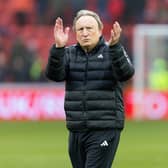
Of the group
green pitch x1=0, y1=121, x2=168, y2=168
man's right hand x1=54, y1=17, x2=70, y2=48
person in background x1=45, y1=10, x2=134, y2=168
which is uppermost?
man's right hand x1=54, y1=17, x2=70, y2=48

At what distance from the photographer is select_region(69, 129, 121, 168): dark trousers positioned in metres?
8.23

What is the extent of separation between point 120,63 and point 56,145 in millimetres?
8579

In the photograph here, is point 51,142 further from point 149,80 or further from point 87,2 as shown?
point 87,2

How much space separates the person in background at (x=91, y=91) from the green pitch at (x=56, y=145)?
4979 millimetres

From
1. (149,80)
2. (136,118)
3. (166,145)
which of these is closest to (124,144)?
(166,145)

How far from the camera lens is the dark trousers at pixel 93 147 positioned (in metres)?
8.23

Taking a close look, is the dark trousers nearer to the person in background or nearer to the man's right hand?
the person in background

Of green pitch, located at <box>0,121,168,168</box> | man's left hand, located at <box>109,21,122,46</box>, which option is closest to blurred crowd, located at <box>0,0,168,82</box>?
green pitch, located at <box>0,121,168,168</box>

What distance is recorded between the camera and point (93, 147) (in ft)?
27.0

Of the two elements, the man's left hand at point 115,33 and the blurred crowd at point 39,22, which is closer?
the man's left hand at point 115,33

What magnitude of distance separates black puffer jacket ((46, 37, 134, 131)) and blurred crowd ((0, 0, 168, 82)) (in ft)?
52.3

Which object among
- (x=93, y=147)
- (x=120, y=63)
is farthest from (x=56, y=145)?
(x=120, y=63)

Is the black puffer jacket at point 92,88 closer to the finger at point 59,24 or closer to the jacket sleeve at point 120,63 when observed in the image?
the jacket sleeve at point 120,63

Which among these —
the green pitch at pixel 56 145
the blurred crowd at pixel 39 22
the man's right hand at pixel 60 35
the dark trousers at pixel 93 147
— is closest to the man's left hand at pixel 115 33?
the man's right hand at pixel 60 35
